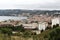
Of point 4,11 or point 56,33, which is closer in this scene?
point 56,33

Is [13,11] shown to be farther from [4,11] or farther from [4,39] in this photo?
[4,39]

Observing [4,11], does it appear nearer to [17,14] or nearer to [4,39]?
[17,14]

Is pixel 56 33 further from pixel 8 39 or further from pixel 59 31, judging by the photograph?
pixel 8 39

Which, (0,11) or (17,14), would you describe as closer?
(0,11)

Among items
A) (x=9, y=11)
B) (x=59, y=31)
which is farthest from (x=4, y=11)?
(x=59, y=31)

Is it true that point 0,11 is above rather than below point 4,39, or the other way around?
below

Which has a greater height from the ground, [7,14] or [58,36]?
[58,36]

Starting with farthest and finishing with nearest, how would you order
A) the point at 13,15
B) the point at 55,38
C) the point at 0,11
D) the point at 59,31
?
the point at 13,15 → the point at 0,11 → the point at 59,31 → the point at 55,38

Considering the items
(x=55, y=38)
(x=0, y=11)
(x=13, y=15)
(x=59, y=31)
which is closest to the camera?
(x=55, y=38)

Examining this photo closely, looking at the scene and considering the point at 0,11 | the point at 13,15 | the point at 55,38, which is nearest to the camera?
the point at 55,38
